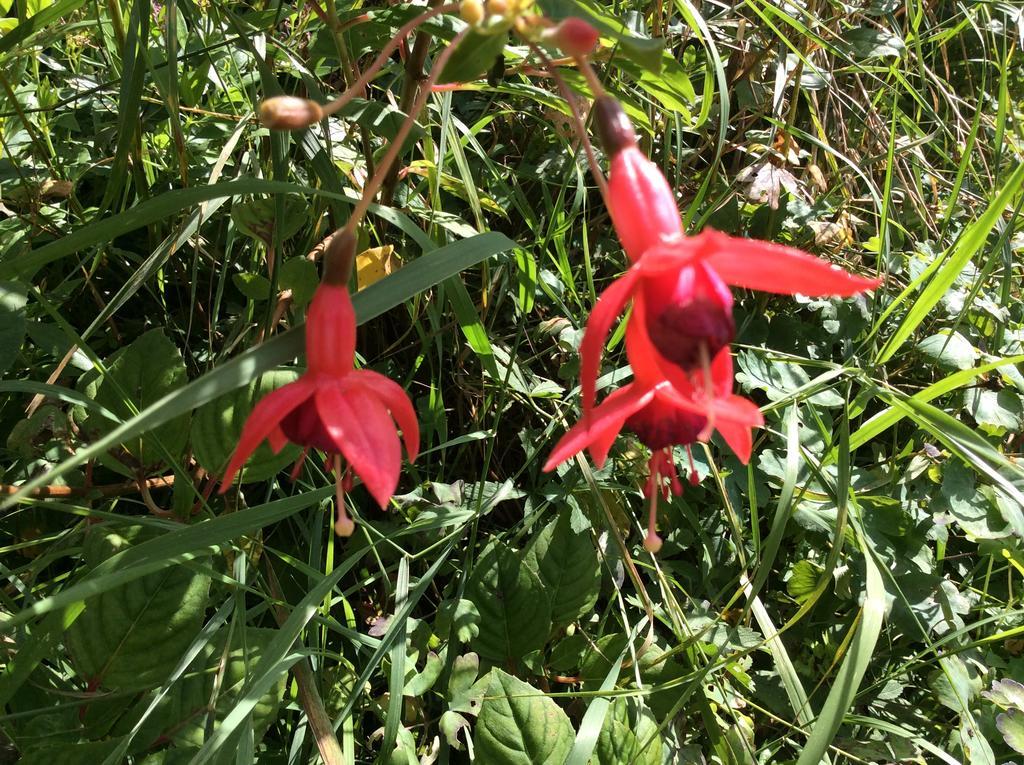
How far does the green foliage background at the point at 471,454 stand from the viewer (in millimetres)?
888

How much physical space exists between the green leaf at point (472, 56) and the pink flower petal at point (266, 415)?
267 millimetres

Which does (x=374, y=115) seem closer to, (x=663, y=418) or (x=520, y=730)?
(x=663, y=418)

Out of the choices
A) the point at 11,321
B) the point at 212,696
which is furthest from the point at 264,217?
the point at 212,696

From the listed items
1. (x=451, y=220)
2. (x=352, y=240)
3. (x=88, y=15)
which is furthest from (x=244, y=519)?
(x=88, y=15)

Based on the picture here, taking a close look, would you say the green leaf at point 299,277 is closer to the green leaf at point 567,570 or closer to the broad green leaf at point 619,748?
the green leaf at point 567,570

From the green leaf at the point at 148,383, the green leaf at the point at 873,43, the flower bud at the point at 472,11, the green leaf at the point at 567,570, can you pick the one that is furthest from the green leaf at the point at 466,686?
the green leaf at the point at 873,43

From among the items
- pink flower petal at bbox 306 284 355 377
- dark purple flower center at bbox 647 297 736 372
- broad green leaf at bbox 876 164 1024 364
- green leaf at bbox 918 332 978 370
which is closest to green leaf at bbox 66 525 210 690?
pink flower petal at bbox 306 284 355 377

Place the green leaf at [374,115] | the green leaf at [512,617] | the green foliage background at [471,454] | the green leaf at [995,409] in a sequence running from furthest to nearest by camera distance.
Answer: the green leaf at [995,409] < the green leaf at [512,617] < the green leaf at [374,115] < the green foliage background at [471,454]

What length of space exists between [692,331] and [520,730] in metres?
0.61

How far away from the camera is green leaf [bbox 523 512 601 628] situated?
1136 millimetres

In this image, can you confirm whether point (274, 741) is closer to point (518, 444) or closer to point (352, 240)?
point (518, 444)

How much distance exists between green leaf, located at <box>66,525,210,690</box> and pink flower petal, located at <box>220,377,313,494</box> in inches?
12.3

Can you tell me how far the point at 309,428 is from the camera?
25.0 inches

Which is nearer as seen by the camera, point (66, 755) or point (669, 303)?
point (669, 303)
